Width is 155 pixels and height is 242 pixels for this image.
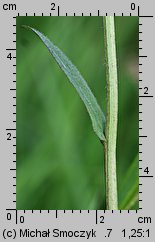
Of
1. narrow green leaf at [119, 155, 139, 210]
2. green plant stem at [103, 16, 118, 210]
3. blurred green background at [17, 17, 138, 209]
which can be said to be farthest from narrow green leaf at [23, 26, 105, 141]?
blurred green background at [17, 17, 138, 209]

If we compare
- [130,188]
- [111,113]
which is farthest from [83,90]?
[130,188]

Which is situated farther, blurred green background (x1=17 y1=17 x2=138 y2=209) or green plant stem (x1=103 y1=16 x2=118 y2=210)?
blurred green background (x1=17 y1=17 x2=138 y2=209)

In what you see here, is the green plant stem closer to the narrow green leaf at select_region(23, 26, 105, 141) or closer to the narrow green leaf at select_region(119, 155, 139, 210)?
the narrow green leaf at select_region(23, 26, 105, 141)

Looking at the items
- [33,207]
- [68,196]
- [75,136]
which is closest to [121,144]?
[75,136]

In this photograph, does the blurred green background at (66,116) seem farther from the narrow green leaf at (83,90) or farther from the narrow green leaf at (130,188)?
the narrow green leaf at (83,90)

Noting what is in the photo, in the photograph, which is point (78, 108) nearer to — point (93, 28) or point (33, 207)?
point (93, 28)

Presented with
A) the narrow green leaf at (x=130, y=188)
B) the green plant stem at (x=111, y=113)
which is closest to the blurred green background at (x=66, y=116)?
the narrow green leaf at (x=130, y=188)
